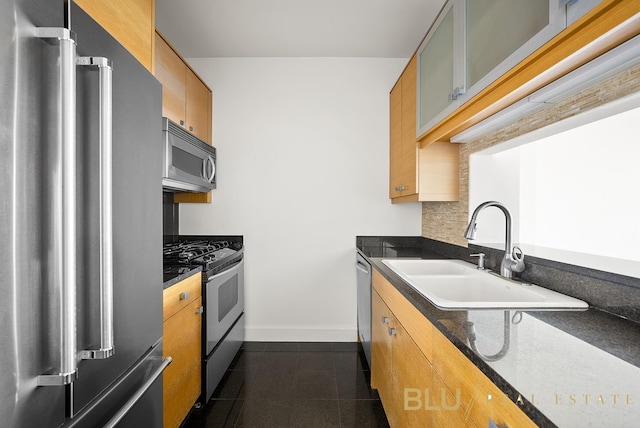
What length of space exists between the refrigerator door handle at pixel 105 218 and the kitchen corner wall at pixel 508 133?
4.91ft

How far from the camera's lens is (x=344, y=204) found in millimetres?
3018

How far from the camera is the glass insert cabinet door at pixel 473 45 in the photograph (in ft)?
3.35

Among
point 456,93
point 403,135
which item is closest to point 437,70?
point 456,93

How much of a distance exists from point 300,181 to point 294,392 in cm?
169

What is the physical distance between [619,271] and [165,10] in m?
2.85

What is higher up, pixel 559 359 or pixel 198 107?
pixel 198 107

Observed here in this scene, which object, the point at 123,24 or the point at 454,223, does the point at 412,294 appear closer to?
the point at 454,223

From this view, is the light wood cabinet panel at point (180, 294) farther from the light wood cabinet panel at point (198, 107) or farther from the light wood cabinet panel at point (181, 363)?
the light wood cabinet panel at point (198, 107)

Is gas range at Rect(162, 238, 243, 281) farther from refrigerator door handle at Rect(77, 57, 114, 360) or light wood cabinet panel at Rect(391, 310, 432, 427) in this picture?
light wood cabinet panel at Rect(391, 310, 432, 427)

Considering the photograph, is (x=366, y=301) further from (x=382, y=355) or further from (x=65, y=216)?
(x=65, y=216)

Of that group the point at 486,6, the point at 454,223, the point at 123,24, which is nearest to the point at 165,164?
the point at 123,24

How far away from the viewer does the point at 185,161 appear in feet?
7.16

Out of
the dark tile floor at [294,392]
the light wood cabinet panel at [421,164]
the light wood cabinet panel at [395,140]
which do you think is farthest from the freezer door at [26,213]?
the light wood cabinet panel at [395,140]

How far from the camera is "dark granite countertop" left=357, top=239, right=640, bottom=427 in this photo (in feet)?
1.78
